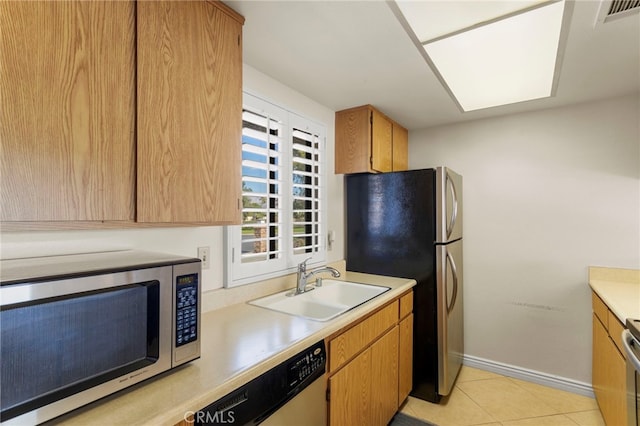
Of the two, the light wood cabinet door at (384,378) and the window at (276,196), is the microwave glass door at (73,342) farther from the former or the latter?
the light wood cabinet door at (384,378)

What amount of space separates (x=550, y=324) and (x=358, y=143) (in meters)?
2.09

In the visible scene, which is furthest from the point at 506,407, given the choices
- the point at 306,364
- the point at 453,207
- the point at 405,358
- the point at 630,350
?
the point at 306,364

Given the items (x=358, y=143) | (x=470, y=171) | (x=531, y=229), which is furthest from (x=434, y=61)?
(x=531, y=229)

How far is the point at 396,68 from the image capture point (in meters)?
1.72

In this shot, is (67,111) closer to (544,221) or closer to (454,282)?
(454,282)

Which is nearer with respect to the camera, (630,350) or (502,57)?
(630,350)

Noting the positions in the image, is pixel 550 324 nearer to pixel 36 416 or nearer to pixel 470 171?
pixel 470 171

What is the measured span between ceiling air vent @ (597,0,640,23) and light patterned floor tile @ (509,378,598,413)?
2.39 metres

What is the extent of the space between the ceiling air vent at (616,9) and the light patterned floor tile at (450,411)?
7.61 feet

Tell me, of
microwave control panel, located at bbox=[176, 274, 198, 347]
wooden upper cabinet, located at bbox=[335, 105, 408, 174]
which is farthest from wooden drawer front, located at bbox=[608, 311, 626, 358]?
microwave control panel, located at bbox=[176, 274, 198, 347]

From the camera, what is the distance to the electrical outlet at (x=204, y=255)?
4.98ft

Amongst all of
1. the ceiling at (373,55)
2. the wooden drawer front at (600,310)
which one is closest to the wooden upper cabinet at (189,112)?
the ceiling at (373,55)

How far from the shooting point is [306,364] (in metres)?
1.19

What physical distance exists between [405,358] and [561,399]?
1.26 metres
